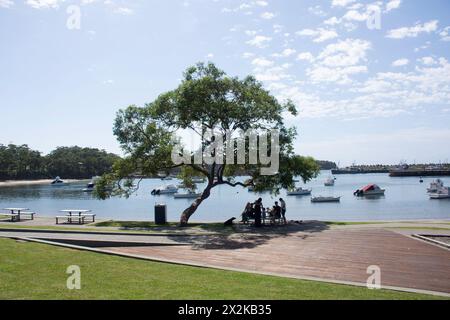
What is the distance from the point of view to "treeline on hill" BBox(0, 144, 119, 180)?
158m

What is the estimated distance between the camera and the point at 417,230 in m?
19.7

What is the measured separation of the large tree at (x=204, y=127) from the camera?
24.6m

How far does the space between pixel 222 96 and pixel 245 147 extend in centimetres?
353

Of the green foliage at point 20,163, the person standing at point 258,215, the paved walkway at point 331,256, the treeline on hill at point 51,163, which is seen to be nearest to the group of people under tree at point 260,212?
the person standing at point 258,215

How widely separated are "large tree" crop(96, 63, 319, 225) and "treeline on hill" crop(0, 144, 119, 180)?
125 m

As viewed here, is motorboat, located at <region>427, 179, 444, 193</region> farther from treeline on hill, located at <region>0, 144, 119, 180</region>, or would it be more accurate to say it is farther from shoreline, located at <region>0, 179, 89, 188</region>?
shoreline, located at <region>0, 179, 89, 188</region>

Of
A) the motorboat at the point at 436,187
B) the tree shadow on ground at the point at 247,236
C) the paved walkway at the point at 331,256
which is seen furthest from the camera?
the motorboat at the point at 436,187

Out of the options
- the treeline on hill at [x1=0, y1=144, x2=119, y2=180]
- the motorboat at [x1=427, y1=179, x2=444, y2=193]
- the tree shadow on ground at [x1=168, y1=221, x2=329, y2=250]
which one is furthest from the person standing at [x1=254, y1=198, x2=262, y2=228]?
the treeline on hill at [x1=0, y1=144, x2=119, y2=180]

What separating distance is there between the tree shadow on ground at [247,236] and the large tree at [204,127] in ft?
12.4

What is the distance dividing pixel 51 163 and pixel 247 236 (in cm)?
16856

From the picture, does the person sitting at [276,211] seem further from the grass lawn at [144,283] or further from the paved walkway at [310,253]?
the grass lawn at [144,283]

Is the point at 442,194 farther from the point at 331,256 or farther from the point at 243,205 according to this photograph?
the point at 331,256
